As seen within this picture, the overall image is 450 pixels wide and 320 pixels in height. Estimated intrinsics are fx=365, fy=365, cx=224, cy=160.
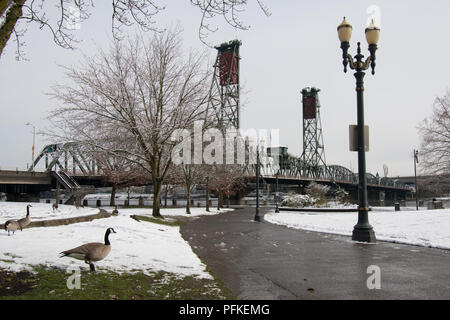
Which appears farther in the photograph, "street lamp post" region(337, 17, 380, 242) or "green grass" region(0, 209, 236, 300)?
"street lamp post" region(337, 17, 380, 242)

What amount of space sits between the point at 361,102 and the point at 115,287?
420 inches

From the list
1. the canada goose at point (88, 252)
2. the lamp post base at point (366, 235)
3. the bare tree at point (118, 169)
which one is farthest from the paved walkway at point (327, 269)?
the bare tree at point (118, 169)

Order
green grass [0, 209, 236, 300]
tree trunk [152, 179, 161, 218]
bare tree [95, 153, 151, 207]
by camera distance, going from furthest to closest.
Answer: bare tree [95, 153, 151, 207], tree trunk [152, 179, 161, 218], green grass [0, 209, 236, 300]

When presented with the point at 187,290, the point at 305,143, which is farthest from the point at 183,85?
the point at 305,143

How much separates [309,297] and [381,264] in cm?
364

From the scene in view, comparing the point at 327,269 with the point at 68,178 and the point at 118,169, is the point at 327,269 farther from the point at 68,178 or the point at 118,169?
the point at 68,178

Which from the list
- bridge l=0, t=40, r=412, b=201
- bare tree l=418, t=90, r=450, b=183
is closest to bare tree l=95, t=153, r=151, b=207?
bridge l=0, t=40, r=412, b=201

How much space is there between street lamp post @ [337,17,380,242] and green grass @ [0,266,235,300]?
7767 millimetres

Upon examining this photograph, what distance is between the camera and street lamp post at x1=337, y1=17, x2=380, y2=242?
12508 millimetres

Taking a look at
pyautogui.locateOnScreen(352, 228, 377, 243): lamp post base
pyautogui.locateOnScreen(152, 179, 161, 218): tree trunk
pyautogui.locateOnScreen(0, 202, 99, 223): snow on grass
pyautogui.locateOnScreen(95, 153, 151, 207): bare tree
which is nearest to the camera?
pyautogui.locateOnScreen(352, 228, 377, 243): lamp post base

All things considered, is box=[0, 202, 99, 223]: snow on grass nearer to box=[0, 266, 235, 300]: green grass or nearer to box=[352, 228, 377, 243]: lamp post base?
box=[0, 266, 235, 300]: green grass

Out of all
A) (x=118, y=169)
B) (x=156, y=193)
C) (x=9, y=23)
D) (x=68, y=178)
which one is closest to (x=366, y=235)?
(x=9, y=23)

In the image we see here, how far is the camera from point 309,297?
5.55m
